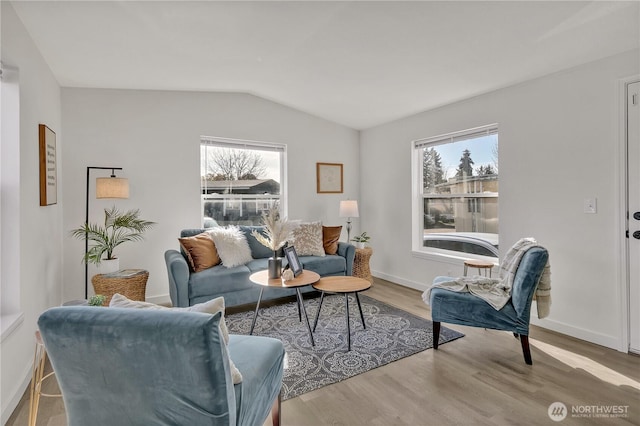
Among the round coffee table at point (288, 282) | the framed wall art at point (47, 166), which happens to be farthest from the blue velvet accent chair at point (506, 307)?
the framed wall art at point (47, 166)

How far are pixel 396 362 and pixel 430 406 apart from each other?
0.52 metres

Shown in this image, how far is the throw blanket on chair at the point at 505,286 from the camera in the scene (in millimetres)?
2477

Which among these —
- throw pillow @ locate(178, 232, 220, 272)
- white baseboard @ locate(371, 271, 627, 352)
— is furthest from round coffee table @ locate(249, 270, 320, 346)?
white baseboard @ locate(371, 271, 627, 352)

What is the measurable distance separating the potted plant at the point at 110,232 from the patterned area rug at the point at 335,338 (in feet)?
4.44

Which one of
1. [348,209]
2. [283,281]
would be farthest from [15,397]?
[348,209]

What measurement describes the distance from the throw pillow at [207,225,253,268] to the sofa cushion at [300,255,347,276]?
68 centimetres

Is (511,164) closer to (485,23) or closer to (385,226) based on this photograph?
(485,23)

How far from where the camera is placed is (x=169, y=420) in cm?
111

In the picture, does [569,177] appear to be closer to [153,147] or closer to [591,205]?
[591,205]

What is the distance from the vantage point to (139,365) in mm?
1053

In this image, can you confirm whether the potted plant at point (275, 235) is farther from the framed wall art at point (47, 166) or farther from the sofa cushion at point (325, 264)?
the framed wall art at point (47, 166)

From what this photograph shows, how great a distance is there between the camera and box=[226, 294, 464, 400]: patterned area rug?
2312mm

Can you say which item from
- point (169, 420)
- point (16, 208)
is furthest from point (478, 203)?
point (16, 208)

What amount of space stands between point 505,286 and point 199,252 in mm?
2802
